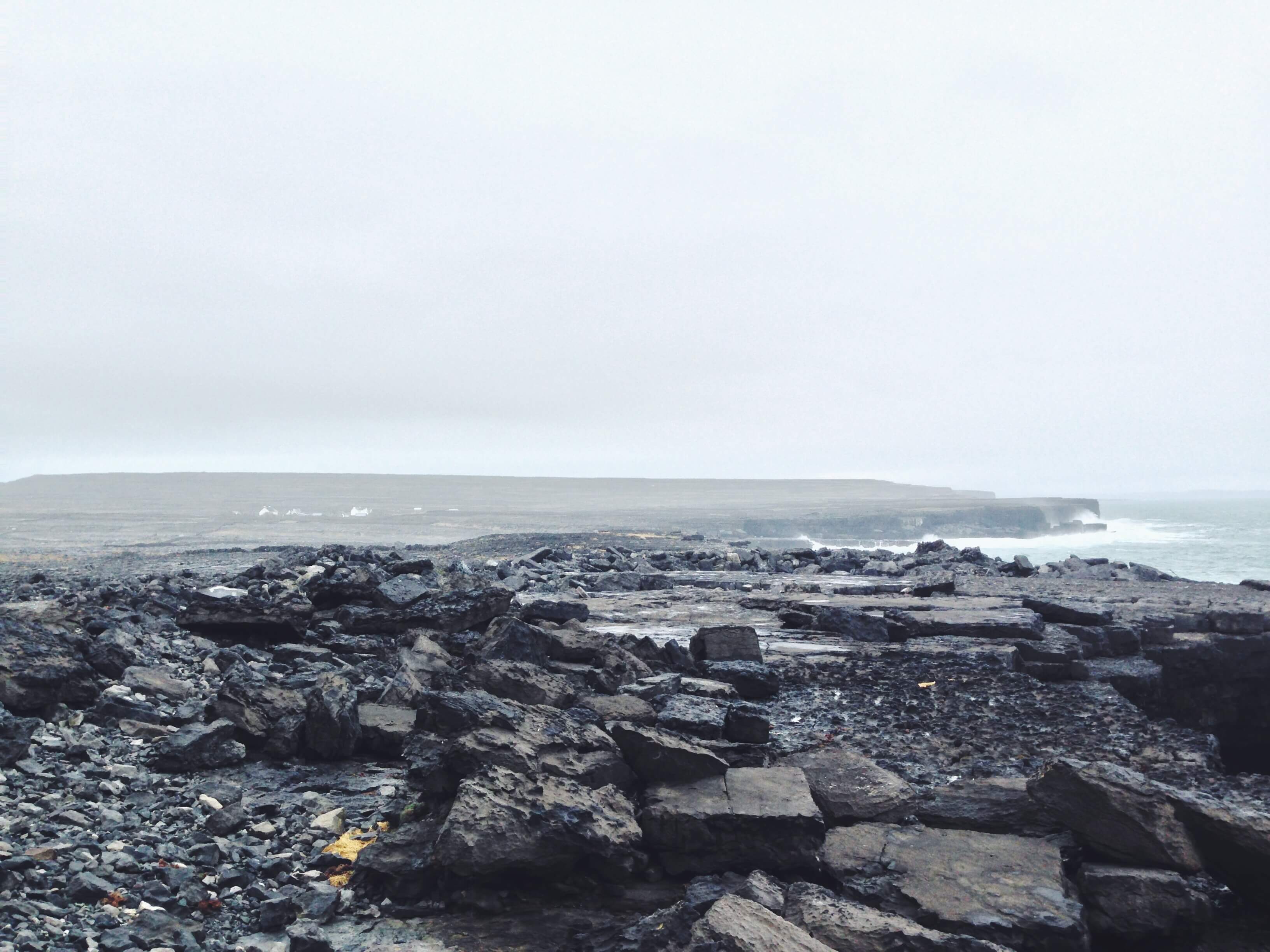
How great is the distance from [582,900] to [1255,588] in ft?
43.4

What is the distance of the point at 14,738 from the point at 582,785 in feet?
9.92

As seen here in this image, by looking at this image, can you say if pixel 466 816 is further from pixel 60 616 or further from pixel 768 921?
pixel 60 616

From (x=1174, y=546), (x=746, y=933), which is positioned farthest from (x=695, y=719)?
(x=1174, y=546)

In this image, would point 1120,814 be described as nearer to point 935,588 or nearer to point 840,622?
point 840,622

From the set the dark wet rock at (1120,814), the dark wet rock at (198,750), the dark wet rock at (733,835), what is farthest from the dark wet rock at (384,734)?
the dark wet rock at (1120,814)

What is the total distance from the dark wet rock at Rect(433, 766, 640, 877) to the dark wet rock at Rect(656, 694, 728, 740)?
1111mm

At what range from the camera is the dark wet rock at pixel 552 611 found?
7805 mm

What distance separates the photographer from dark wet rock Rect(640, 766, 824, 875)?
11.7ft

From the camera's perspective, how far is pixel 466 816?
3426mm

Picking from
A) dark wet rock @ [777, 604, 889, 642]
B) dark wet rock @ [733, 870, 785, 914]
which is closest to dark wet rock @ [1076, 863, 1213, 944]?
dark wet rock @ [733, 870, 785, 914]

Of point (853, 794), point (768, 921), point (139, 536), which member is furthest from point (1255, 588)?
point (139, 536)

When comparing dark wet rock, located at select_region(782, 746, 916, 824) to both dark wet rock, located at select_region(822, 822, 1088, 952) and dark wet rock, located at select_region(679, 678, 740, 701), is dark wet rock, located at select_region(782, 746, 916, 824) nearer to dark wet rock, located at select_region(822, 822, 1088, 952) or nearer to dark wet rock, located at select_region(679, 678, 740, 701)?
dark wet rock, located at select_region(822, 822, 1088, 952)

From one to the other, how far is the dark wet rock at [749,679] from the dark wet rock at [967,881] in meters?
2.37

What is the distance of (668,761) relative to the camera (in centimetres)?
409
